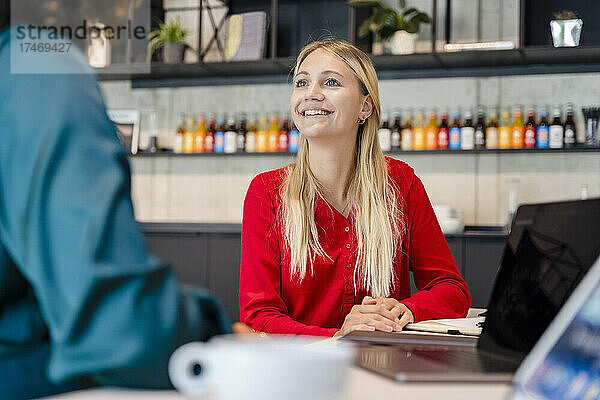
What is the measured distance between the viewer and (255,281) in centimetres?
180

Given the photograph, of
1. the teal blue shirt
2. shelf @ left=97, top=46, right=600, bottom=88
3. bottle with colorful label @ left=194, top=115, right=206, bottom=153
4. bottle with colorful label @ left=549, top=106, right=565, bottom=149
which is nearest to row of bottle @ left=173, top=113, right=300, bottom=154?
bottle with colorful label @ left=194, top=115, right=206, bottom=153

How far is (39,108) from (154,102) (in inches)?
181

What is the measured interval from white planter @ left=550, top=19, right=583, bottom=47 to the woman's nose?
2450 mm

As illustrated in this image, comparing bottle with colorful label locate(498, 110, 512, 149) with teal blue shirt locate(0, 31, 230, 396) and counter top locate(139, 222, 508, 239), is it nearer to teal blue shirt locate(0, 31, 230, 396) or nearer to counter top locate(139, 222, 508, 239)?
counter top locate(139, 222, 508, 239)

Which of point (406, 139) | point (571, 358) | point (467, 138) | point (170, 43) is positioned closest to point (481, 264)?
point (467, 138)

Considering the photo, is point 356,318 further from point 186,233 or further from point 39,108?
point 186,233

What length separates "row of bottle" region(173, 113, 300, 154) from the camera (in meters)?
4.62

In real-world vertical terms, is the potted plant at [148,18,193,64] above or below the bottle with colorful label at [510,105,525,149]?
above

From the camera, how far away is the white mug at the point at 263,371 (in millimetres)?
538

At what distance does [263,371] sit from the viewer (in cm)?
54

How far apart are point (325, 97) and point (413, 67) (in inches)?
101

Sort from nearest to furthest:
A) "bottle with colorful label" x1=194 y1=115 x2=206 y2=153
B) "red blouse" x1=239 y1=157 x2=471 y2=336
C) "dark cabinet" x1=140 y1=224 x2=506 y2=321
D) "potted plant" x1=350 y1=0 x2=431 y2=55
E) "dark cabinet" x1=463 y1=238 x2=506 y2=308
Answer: "red blouse" x1=239 y1=157 x2=471 y2=336 < "dark cabinet" x1=463 y1=238 x2=506 y2=308 < "potted plant" x1=350 y1=0 x2=431 y2=55 < "dark cabinet" x1=140 y1=224 x2=506 y2=321 < "bottle with colorful label" x1=194 y1=115 x2=206 y2=153

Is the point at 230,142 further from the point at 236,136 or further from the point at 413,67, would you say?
the point at 413,67

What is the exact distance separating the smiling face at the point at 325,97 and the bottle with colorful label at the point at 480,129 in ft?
7.55
